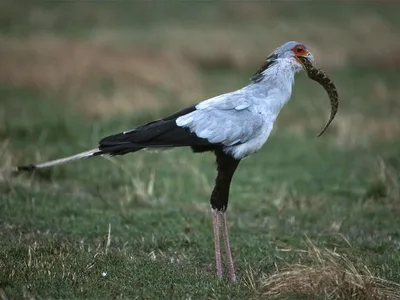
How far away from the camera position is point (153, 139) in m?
5.87

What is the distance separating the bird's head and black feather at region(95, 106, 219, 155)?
2.62ft

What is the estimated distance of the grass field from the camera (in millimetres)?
5391

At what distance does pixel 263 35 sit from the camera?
71.9 feet

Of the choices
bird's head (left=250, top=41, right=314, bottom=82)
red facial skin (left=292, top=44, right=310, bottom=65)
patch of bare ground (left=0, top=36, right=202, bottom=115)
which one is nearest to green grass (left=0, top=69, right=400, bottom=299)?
bird's head (left=250, top=41, right=314, bottom=82)

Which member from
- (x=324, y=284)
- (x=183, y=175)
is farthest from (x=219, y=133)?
(x=183, y=175)

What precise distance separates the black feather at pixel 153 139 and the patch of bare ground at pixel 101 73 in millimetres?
7828

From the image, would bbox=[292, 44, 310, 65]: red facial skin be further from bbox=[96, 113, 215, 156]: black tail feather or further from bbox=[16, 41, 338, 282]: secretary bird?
bbox=[96, 113, 215, 156]: black tail feather

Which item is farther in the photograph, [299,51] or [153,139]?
[299,51]

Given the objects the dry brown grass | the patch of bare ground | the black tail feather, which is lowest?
the dry brown grass

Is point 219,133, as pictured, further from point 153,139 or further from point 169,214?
point 169,214

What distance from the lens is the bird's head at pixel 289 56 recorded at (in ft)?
20.7

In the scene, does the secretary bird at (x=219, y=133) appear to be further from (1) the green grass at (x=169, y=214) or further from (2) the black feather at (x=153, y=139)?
(1) the green grass at (x=169, y=214)

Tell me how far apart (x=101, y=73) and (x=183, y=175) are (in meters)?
6.27

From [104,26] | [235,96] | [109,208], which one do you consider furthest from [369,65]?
[235,96]
